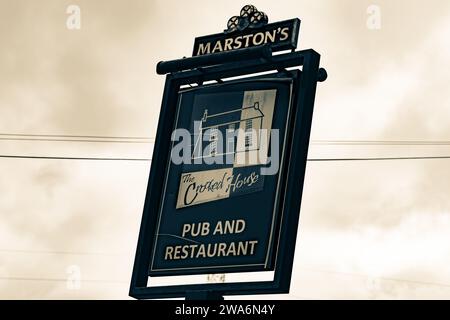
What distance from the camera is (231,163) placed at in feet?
71.7

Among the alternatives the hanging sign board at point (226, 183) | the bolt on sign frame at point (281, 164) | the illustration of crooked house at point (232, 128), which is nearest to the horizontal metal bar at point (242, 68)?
the bolt on sign frame at point (281, 164)

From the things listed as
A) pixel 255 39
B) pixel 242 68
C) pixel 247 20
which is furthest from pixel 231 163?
pixel 247 20

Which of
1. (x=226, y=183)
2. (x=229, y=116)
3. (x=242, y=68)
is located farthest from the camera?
(x=242, y=68)

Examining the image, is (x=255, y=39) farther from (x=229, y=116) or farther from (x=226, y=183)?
(x=226, y=183)

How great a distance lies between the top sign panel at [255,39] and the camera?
895 inches

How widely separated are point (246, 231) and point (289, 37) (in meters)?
4.94

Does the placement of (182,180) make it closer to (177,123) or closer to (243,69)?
(177,123)

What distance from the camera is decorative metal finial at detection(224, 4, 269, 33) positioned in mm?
23359

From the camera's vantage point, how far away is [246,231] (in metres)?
21.2

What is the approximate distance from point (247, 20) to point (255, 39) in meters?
0.64

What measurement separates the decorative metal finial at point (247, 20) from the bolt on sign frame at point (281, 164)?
0.97 m

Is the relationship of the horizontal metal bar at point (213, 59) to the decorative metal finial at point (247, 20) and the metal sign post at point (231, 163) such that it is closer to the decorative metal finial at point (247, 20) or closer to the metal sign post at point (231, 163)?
the metal sign post at point (231, 163)
